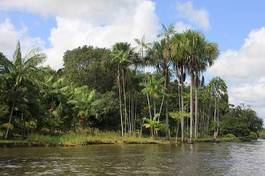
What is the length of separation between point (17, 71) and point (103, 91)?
36212mm

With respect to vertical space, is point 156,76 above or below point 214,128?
above

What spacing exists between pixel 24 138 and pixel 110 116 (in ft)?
89.6

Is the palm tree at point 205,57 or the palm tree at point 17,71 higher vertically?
the palm tree at point 205,57

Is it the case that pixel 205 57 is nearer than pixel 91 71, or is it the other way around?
pixel 205 57

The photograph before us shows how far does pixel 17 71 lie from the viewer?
44.6 metres

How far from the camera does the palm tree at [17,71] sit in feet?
143

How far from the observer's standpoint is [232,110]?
348 feet

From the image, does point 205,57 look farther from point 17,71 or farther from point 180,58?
point 17,71

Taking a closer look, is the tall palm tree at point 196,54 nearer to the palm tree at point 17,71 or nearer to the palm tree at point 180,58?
the palm tree at point 180,58

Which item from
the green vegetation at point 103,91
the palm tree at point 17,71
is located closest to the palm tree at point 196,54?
the green vegetation at point 103,91

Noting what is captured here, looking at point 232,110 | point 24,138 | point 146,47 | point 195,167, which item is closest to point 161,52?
point 146,47

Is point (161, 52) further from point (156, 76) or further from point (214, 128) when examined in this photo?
point (214, 128)

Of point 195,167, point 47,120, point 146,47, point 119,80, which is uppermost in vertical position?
point 146,47

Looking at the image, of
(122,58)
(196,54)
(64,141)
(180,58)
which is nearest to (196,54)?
(196,54)
